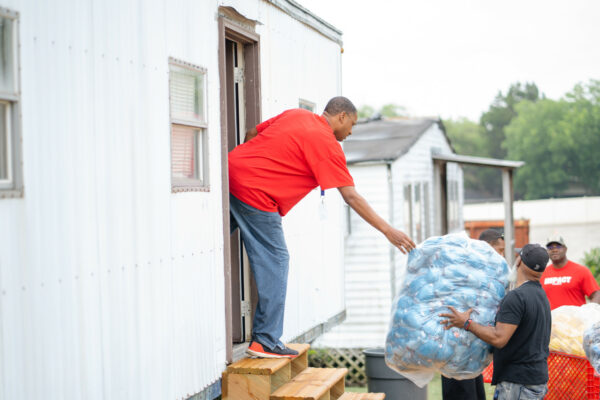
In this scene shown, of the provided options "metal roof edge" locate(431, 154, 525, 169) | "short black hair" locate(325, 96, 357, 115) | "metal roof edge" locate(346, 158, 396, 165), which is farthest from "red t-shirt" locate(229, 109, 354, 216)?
"metal roof edge" locate(431, 154, 525, 169)

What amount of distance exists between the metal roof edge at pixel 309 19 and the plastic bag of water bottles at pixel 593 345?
3669mm

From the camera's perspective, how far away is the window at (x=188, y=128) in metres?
4.97

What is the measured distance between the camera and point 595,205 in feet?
147

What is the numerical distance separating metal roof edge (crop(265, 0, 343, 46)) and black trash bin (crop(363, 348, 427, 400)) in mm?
3612

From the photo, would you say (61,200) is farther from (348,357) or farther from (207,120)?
(348,357)

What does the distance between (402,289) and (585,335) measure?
137cm

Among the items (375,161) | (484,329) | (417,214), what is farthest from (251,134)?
(417,214)

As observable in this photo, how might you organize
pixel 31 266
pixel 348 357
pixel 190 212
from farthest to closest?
pixel 348 357 → pixel 190 212 → pixel 31 266

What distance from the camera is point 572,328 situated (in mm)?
6215

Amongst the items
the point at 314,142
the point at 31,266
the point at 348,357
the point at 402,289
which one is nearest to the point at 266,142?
the point at 314,142

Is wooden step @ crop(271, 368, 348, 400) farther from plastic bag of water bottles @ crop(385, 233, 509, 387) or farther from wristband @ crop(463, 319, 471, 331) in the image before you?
wristband @ crop(463, 319, 471, 331)

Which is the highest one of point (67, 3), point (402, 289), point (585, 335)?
point (67, 3)

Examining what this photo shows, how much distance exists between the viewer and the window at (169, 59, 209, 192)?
4969 millimetres

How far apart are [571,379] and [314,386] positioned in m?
1.99
